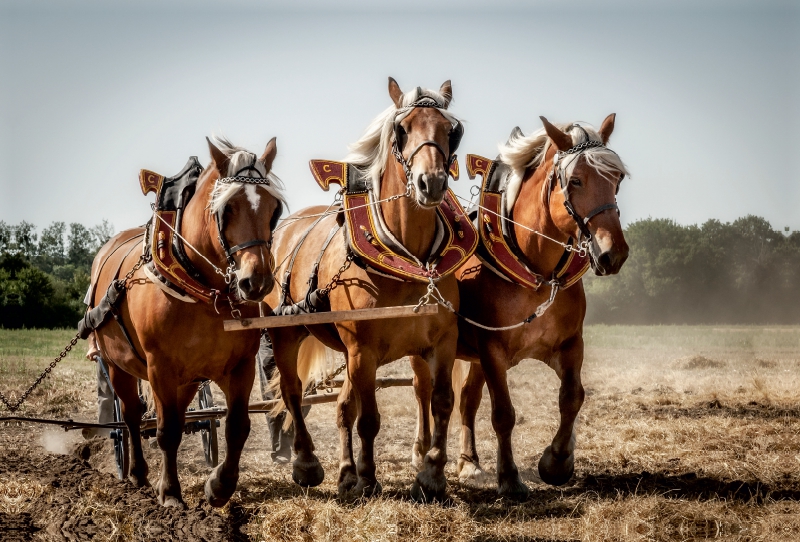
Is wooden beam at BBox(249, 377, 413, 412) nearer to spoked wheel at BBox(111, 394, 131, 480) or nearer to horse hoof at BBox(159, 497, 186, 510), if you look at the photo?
spoked wheel at BBox(111, 394, 131, 480)

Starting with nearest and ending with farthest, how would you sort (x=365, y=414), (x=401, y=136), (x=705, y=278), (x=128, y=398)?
1. (x=401, y=136)
2. (x=365, y=414)
3. (x=128, y=398)
4. (x=705, y=278)

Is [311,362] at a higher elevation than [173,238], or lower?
lower

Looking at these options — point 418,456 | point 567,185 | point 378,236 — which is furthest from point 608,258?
point 418,456

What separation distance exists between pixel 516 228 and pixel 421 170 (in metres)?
1.23

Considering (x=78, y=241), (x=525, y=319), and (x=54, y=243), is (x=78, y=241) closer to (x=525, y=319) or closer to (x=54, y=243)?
(x=54, y=243)

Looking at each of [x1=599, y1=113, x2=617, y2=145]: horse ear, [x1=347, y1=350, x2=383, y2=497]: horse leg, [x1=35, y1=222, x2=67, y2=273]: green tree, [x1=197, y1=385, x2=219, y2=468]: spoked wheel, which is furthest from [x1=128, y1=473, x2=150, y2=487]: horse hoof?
[x1=35, y1=222, x2=67, y2=273]: green tree

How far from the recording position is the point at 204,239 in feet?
14.5

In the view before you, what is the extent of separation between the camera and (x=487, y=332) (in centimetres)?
508

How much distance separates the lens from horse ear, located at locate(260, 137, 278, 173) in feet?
14.7

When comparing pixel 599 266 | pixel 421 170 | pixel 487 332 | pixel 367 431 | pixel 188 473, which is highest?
pixel 421 170

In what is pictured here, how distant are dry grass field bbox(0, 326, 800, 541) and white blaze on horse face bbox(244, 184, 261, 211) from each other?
1.67 metres

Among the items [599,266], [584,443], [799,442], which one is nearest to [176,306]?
[599,266]

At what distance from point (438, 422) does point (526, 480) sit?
1.55m

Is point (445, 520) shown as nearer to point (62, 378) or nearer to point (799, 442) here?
point (799, 442)
